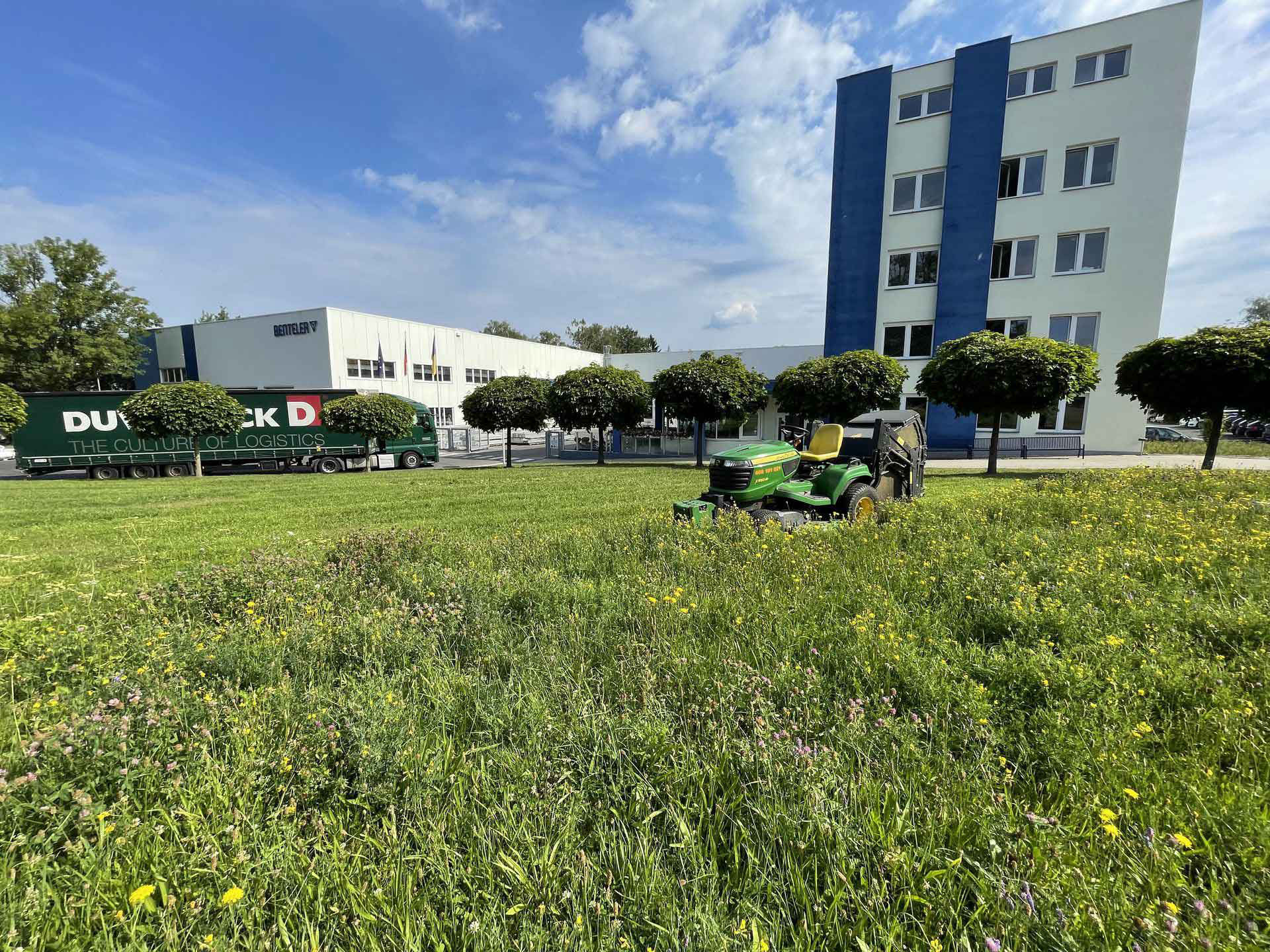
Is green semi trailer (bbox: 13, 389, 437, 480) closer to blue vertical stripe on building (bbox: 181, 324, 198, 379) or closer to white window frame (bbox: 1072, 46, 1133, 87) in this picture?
blue vertical stripe on building (bbox: 181, 324, 198, 379)

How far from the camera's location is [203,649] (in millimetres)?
3045

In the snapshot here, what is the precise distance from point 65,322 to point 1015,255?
62169 mm

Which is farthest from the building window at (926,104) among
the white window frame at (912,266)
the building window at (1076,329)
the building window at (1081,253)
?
the building window at (1076,329)

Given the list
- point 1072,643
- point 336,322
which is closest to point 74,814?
point 1072,643

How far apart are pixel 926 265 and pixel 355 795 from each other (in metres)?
27.7

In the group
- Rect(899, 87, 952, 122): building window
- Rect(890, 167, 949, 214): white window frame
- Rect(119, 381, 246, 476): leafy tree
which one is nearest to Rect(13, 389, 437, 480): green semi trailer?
Rect(119, 381, 246, 476): leafy tree

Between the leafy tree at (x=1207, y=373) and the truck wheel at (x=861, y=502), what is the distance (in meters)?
10.7

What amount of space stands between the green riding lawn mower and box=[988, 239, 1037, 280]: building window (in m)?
18.7

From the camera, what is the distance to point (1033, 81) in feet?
69.6

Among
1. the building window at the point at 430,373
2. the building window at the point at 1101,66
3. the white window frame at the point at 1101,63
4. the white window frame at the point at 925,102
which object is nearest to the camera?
the white window frame at the point at 1101,63

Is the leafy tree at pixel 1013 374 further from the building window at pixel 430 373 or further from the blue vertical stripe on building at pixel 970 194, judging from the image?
the building window at pixel 430 373

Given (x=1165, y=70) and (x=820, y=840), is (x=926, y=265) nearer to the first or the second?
(x=1165, y=70)

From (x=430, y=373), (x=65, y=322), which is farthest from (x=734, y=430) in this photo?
(x=65, y=322)

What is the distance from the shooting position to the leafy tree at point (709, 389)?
18.9 meters
